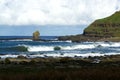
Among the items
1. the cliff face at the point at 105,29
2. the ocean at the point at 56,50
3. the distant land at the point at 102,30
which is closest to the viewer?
the ocean at the point at 56,50

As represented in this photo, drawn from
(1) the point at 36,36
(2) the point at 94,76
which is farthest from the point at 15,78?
(1) the point at 36,36

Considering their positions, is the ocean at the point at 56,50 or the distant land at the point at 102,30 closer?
the ocean at the point at 56,50

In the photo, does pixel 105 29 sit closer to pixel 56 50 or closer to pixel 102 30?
pixel 102 30

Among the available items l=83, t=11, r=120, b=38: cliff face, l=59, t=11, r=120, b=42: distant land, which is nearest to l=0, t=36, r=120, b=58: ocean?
l=59, t=11, r=120, b=42: distant land

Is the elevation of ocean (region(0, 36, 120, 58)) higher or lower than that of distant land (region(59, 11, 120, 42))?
lower

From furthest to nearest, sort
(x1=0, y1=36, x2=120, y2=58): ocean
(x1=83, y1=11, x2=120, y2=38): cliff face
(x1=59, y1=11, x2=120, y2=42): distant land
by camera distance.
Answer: (x1=83, y1=11, x2=120, y2=38): cliff face
(x1=59, y1=11, x2=120, y2=42): distant land
(x1=0, y1=36, x2=120, y2=58): ocean

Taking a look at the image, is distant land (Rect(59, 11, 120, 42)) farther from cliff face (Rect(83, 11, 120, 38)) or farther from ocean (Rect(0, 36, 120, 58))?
ocean (Rect(0, 36, 120, 58))

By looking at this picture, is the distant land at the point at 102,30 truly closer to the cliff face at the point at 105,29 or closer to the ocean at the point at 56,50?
the cliff face at the point at 105,29

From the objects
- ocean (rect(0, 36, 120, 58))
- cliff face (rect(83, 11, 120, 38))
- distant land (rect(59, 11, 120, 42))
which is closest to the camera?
ocean (rect(0, 36, 120, 58))

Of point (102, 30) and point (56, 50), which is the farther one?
point (102, 30)

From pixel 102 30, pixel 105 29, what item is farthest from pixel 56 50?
pixel 105 29

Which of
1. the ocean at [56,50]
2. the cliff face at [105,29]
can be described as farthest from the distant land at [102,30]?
the ocean at [56,50]

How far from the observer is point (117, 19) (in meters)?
198

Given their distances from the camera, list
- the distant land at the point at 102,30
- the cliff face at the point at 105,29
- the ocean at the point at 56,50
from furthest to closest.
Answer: the cliff face at the point at 105,29 < the distant land at the point at 102,30 < the ocean at the point at 56,50
